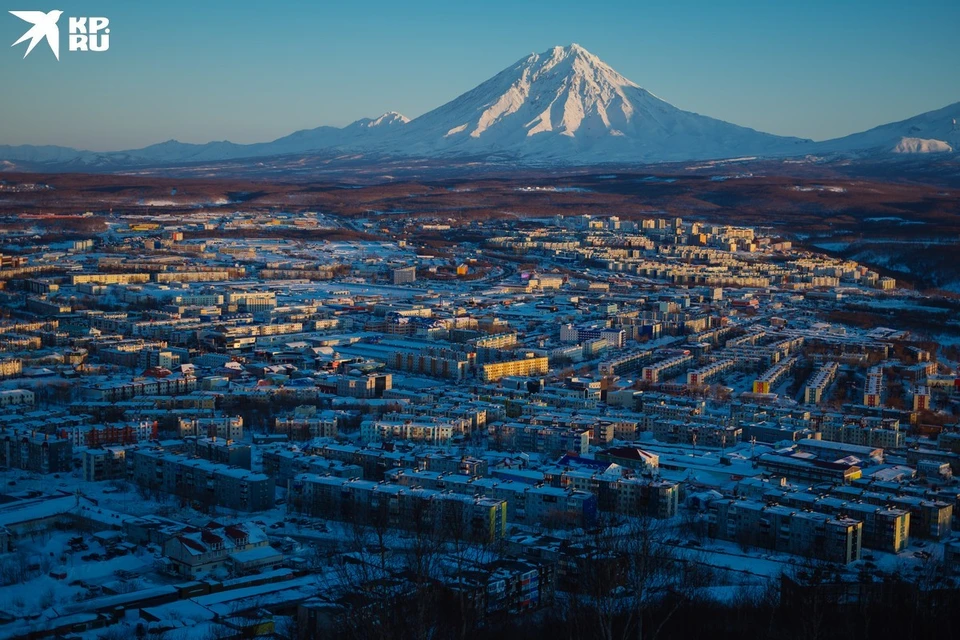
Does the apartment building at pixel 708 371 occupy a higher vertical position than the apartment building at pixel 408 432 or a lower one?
lower

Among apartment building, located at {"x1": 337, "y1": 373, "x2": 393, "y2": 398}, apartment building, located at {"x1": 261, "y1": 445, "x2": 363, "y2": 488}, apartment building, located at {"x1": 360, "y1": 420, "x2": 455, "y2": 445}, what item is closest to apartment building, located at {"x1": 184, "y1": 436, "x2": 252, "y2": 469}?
apartment building, located at {"x1": 261, "y1": 445, "x2": 363, "y2": 488}

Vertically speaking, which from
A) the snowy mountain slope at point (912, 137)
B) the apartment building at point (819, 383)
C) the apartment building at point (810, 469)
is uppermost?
the snowy mountain slope at point (912, 137)

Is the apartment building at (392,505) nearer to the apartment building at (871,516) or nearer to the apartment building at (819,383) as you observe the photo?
the apartment building at (871,516)

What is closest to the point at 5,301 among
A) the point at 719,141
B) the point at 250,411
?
the point at 250,411

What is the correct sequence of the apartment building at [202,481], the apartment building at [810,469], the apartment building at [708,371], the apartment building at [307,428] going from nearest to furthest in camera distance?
the apartment building at [202,481] → the apartment building at [810,469] → the apartment building at [307,428] → the apartment building at [708,371]

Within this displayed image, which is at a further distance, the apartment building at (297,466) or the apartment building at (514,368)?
the apartment building at (514,368)

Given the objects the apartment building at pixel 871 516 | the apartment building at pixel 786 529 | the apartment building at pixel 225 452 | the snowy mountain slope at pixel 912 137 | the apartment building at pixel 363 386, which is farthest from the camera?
the snowy mountain slope at pixel 912 137

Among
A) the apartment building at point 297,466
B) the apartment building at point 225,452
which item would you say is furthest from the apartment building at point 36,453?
the apartment building at point 297,466
